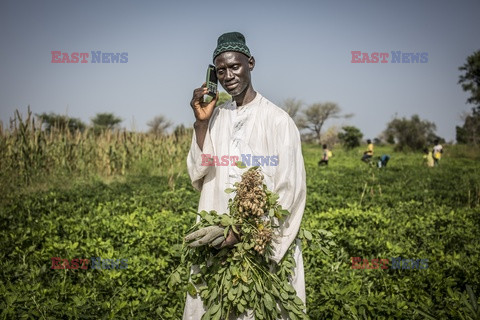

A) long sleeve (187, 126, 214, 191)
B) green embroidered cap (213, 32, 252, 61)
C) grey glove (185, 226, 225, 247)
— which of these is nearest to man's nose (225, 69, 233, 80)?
green embroidered cap (213, 32, 252, 61)

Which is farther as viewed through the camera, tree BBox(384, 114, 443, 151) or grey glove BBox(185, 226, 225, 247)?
tree BBox(384, 114, 443, 151)

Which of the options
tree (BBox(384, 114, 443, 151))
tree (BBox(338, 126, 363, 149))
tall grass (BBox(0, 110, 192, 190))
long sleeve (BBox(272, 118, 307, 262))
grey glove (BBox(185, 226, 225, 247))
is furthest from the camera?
tree (BBox(338, 126, 363, 149))

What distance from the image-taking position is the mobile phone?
73.8 inches

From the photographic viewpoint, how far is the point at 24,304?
223 cm

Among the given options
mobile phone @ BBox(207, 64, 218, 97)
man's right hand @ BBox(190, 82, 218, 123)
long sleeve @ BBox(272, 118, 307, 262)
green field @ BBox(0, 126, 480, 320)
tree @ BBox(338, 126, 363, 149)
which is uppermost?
tree @ BBox(338, 126, 363, 149)

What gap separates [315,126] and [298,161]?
178 ft

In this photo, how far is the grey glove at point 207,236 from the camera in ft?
4.96

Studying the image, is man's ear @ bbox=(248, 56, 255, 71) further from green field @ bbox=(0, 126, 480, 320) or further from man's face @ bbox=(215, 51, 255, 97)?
green field @ bbox=(0, 126, 480, 320)

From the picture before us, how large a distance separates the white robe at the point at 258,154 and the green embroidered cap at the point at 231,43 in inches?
11.6

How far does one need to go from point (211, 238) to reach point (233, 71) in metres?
0.94

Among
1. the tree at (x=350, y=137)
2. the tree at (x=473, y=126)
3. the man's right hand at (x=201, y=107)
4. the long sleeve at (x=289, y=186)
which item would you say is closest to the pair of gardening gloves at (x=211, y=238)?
the long sleeve at (x=289, y=186)

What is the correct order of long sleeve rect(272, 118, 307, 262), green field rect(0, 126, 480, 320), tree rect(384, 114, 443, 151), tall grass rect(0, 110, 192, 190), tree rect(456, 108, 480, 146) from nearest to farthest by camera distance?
long sleeve rect(272, 118, 307, 262)
green field rect(0, 126, 480, 320)
tall grass rect(0, 110, 192, 190)
tree rect(456, 108, 480, 146)
tree rect(384, 114, 443, 151)

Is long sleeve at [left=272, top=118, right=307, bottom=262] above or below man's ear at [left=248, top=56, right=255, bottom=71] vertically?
below

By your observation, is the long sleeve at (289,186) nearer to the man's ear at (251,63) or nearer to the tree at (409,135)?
the man's ear at (251,63)
